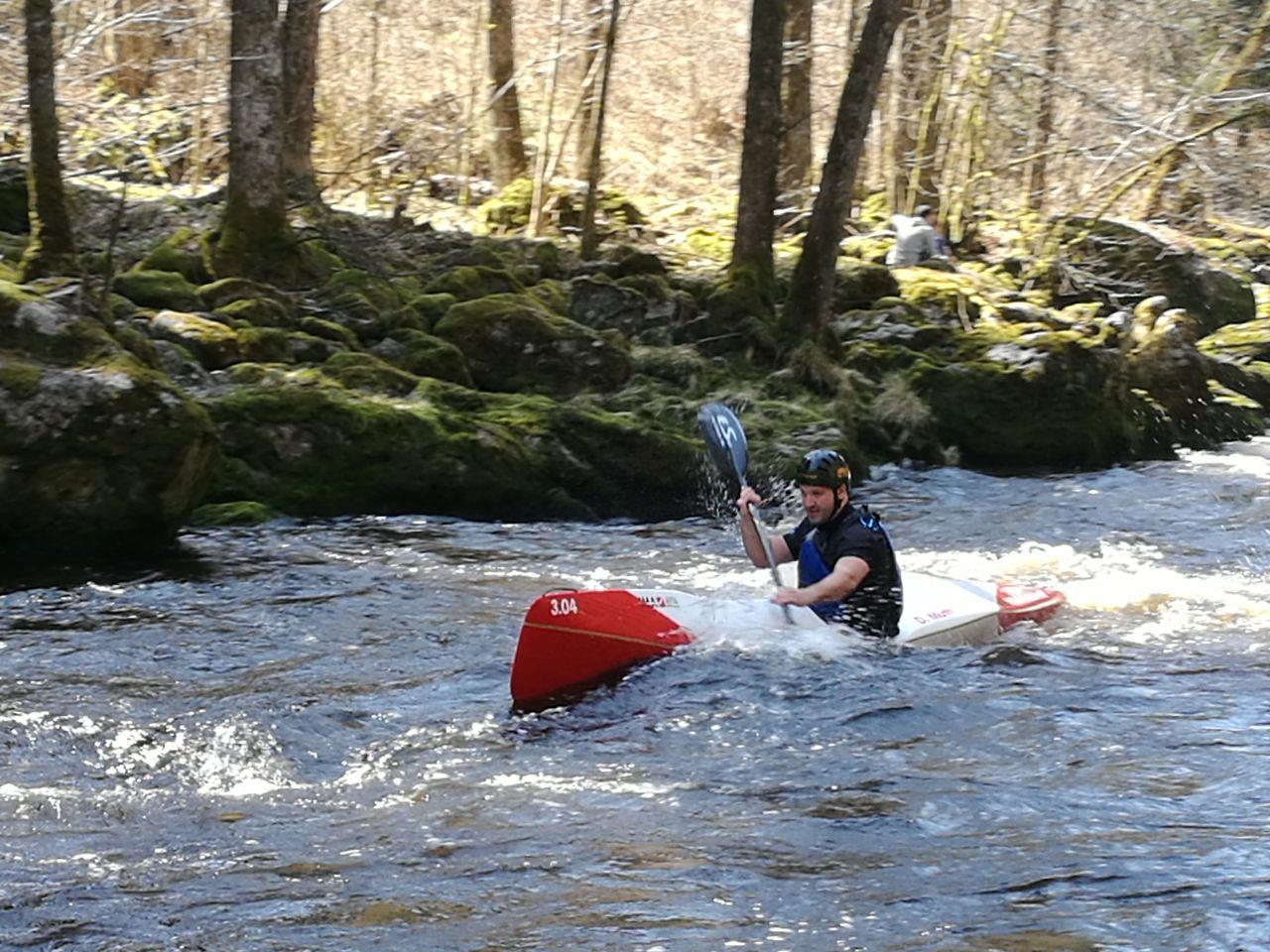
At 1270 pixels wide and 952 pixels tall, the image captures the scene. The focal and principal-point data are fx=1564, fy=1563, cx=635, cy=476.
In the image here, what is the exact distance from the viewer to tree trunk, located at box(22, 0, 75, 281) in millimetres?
9383

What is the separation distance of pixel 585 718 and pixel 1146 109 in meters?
14.4

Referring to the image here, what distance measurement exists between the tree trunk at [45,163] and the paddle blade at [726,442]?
467 centimetres

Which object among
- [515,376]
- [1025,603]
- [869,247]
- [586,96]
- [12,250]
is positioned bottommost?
[1025,603]

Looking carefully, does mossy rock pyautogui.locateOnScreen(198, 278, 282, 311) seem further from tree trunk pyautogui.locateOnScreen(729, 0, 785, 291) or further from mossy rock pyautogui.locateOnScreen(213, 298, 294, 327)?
tree trunk pyautogui.locateOnScreen(729, 0, 785, 291)

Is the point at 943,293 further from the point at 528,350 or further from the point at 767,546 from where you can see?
the point at 767,546

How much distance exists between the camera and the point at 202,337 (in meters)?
10.6

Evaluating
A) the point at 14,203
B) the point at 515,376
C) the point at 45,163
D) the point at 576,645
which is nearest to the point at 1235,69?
the point at 515,376

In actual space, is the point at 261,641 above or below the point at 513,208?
below

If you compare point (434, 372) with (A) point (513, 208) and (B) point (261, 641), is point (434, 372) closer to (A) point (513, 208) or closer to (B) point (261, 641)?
(B) point (261, 641)

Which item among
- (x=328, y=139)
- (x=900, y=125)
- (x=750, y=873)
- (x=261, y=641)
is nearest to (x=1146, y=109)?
(x=900, y=125)

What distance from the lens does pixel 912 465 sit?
12.7 m

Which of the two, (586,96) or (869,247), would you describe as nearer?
(869,247)

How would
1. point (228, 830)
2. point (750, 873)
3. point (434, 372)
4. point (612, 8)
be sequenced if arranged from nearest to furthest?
point (750, 873)
point (228, 830)
point (434, 372)
point (612, 8)

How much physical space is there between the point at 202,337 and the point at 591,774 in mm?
6516
